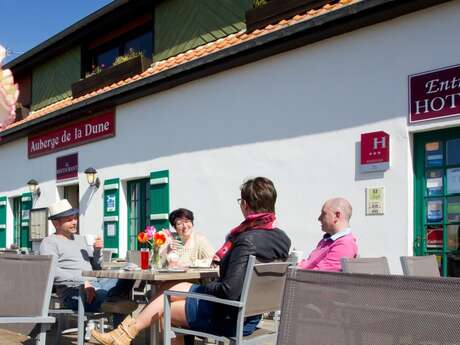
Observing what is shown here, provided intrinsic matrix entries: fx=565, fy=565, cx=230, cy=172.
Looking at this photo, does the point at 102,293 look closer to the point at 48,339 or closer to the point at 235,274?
the point at 48,339

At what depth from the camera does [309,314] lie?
194 cm

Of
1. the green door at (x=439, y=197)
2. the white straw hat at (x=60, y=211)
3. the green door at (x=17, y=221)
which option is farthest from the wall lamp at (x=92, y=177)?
the green door at (x=439, y=197)

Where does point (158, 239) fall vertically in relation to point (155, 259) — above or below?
above

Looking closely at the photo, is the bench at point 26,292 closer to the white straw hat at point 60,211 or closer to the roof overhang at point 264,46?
the white straw hat at point 60,211

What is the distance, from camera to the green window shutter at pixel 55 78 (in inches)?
514

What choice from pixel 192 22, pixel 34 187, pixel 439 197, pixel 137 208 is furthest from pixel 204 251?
pixel 34 187

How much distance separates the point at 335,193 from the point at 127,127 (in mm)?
4746

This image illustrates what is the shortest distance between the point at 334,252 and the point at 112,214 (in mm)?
6689

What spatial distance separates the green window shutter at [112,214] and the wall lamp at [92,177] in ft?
1.07

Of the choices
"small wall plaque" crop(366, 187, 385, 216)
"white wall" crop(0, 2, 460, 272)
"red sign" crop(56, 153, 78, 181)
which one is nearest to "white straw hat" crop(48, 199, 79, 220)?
"white wall" crop(0, 2, 460, 272)

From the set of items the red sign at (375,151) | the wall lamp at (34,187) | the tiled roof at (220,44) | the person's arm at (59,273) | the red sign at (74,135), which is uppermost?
the tiled roof at (220,44)

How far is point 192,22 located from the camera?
380 inches

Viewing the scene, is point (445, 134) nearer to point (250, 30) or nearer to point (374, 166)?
point (374, 166)

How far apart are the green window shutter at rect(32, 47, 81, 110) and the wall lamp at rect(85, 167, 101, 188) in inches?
129
